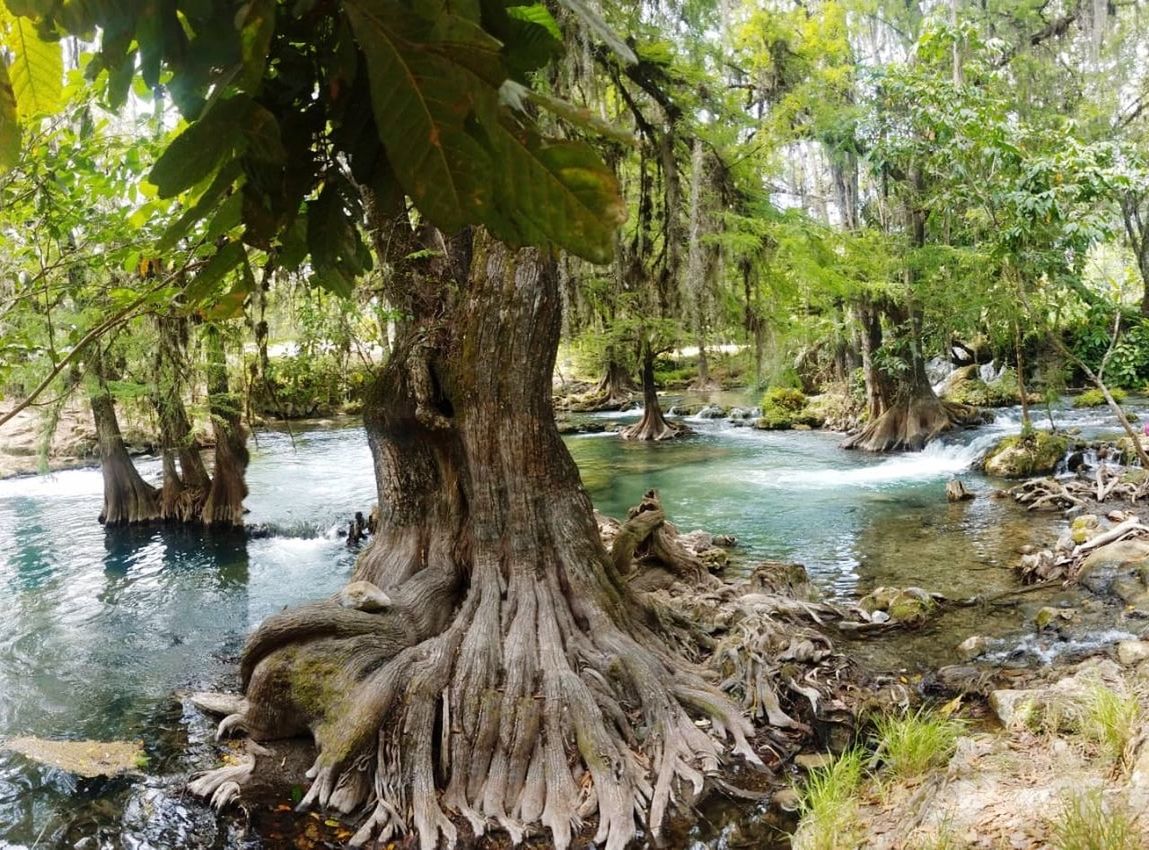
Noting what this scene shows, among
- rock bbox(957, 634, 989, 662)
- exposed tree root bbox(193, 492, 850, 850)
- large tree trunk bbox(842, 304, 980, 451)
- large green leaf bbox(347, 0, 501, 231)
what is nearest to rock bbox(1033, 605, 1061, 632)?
rock bbox(957, 634, 989, 662)

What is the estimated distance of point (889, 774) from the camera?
4.25 m

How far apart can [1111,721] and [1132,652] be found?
8.07 feet

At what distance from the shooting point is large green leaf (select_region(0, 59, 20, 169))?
0.82 meters

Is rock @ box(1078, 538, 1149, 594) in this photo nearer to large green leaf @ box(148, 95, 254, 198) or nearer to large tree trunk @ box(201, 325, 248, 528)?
large green leaf @ box(148, 95, 254, 198)

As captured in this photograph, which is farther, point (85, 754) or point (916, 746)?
point (85, 754)

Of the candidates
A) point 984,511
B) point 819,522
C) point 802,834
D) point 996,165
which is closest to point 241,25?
point 802,834

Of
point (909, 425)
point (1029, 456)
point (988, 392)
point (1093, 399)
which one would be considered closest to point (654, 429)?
point (909, 425)

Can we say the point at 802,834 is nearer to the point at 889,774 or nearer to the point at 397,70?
the point at 889,774

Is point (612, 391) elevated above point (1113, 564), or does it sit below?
above

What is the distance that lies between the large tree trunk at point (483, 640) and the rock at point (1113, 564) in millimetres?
4871

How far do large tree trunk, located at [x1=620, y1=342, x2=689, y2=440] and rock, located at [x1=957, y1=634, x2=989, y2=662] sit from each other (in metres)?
14.4

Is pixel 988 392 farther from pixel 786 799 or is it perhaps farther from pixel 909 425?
pixel 786 799

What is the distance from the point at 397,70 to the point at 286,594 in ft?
32.7

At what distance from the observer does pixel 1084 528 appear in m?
9.16
